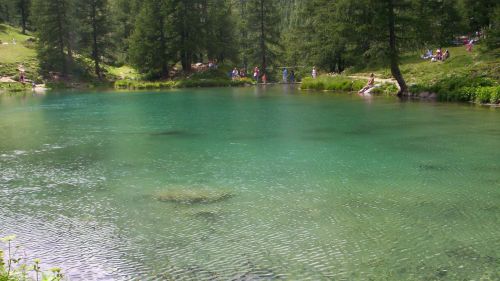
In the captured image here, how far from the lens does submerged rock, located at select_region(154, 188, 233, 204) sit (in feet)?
37.2

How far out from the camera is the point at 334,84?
146ft

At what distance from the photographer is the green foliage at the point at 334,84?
4233cm

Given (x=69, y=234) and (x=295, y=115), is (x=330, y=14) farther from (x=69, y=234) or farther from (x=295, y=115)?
(x=69, y=234)

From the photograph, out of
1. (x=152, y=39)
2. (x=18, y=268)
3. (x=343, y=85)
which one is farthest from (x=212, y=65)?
(x=18, y=268)

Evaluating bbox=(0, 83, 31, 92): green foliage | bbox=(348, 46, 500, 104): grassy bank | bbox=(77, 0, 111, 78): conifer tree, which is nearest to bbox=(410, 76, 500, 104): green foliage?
bbox=(348, 46, 500, 104): grassy bank

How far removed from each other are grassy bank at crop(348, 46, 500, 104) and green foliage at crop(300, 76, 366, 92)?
4047 mm

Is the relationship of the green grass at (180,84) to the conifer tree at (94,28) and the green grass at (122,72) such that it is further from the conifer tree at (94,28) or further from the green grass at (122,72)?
the conifer tree at (94,28)

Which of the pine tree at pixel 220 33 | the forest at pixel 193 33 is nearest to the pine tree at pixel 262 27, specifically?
the forest at pixel 193 33

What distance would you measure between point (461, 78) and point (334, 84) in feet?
46.9

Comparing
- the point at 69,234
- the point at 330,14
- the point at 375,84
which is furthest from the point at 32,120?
the point at 330,14

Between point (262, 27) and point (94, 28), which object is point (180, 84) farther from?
point (94, 28)

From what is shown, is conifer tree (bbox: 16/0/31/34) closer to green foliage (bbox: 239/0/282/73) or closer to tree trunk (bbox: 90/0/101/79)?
tree trunk (bbox: 90/0/101/79)

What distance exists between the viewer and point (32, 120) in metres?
27.1

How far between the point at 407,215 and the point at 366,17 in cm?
2698
